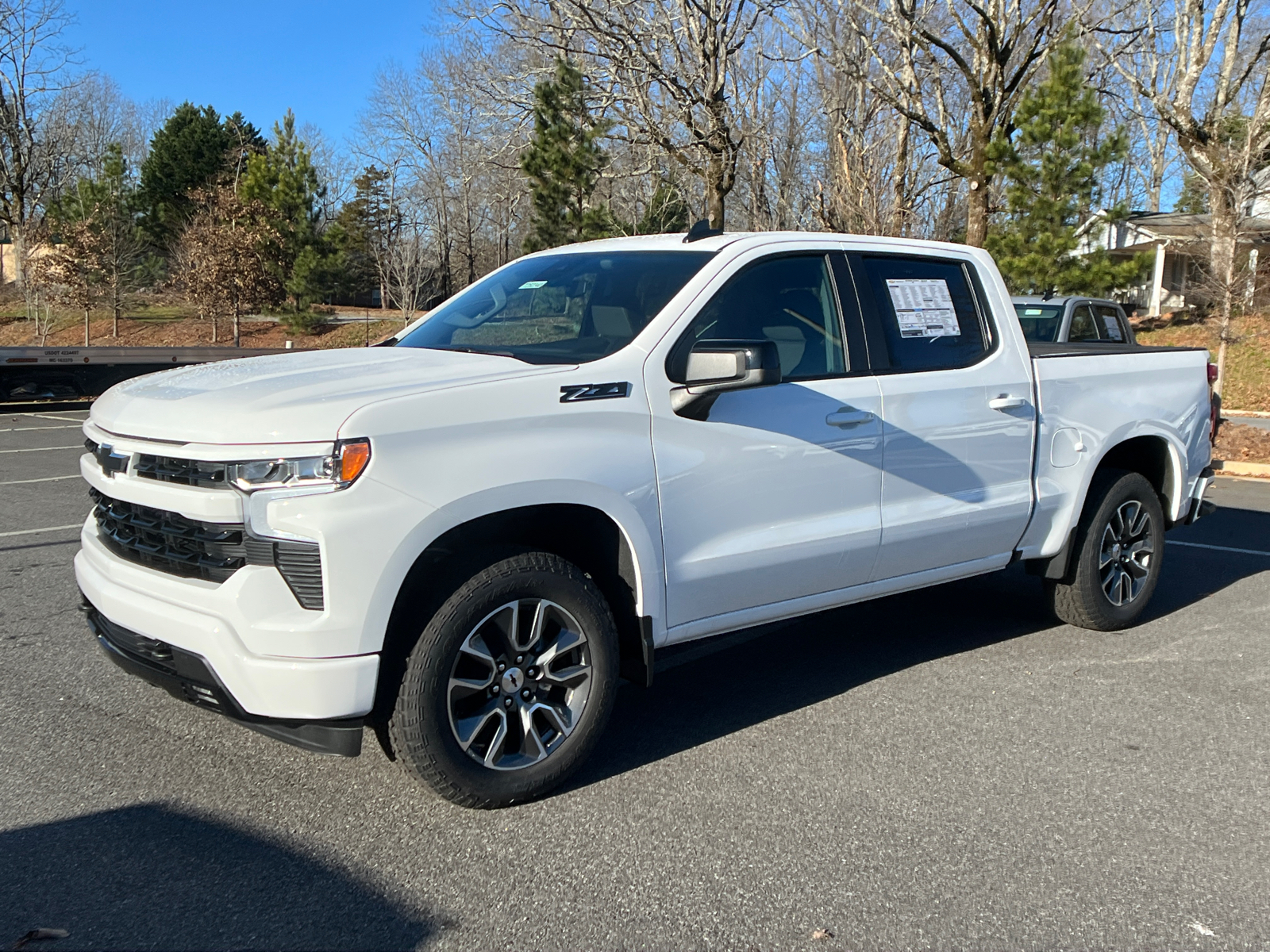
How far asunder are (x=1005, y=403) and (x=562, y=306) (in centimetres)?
206

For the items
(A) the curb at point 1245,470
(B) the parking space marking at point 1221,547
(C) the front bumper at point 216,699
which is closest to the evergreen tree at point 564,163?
(A) the curb at point 1245,470

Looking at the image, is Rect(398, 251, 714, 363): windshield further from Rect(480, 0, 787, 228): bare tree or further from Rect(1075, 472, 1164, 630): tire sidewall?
Rect(480, 0, 787, 228): bare tree

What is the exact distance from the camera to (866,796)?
12.5ft

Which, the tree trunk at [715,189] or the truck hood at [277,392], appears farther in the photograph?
the tree trunk at [715,189]

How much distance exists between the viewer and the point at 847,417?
4.45 m

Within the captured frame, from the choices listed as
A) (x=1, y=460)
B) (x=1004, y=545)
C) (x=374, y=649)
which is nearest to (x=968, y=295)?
(x=1004, y=545)

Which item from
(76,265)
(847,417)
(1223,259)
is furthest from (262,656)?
(76,265)

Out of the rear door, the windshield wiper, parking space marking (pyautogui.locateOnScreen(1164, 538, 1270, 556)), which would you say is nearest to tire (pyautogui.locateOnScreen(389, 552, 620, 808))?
the windshield wiper

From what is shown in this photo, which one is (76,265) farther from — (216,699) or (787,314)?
(216,699)

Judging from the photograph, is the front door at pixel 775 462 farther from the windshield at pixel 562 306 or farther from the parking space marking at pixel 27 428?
A: the parking space marking at pixel 27 428

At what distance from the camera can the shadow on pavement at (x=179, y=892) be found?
2918mm

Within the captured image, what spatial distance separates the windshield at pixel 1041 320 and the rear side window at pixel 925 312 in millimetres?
8057

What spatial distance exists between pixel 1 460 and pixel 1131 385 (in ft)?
38.1

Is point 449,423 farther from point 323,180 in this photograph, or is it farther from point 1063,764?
point 323,180
